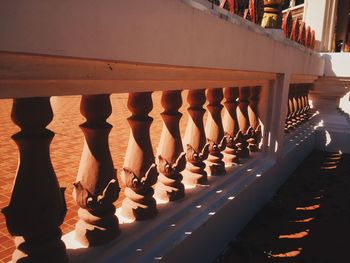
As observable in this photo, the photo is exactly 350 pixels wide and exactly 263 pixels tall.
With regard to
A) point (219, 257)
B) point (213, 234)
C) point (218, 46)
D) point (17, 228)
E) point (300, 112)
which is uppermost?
point (218, 46)

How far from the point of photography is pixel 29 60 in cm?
89

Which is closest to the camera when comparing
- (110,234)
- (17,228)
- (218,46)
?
(17,228)

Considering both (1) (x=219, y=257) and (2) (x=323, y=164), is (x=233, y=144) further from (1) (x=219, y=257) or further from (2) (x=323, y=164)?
(2) (x=323, y=164)

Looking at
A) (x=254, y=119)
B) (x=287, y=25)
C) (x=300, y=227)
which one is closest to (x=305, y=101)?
(x=287, y=25)

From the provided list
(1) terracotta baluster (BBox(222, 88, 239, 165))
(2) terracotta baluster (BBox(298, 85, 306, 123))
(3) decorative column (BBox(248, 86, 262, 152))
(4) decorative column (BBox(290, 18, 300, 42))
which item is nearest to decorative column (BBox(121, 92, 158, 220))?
(1) terracotta baluster (BBox(222, 88, 239, 165))

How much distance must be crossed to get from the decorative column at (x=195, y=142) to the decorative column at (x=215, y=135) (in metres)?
0.21

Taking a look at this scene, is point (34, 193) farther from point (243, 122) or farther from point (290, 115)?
point (290, 115)

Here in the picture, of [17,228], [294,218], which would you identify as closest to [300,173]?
[294,218]

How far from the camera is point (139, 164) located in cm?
167

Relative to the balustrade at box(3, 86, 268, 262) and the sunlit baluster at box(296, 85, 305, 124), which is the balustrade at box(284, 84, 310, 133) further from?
the balustrade at box(3, 86, 268, 262)

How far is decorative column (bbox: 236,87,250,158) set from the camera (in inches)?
118

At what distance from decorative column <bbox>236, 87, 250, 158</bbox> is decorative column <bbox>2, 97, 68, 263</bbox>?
6.74ft

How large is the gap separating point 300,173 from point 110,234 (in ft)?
12.0

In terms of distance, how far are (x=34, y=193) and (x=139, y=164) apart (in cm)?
63
